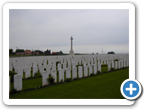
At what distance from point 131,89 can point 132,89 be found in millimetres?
22

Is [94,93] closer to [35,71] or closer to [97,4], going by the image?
[97,4]

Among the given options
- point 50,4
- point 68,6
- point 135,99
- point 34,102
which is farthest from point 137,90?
point 50,4

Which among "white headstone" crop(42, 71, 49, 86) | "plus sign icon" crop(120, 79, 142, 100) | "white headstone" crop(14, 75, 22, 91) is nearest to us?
"plus sign icon" crop(120, 79, 142, 100)

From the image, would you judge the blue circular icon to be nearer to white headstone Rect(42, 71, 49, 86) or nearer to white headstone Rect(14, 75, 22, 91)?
white headstone Rect(42, 71, 49, 86)

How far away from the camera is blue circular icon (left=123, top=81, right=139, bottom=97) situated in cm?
301

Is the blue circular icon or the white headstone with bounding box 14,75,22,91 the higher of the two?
the blue circular icon

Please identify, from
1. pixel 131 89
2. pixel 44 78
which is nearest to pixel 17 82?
pixel 44 78

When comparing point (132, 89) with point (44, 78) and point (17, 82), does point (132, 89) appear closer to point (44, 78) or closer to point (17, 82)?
point (44, 78)

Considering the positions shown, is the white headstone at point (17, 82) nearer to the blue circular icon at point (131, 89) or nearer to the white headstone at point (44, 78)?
the white headstone at point (44, 78)

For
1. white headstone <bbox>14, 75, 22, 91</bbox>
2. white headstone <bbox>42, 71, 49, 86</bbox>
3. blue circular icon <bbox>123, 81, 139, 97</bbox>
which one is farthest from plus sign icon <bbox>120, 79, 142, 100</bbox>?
white headstone <bbox>14, 75, 22, 91</bbox>

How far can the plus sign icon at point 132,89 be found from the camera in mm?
3001

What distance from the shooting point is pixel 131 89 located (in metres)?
3.05

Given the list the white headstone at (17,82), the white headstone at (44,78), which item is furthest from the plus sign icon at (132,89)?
the white headstone at (17,82)

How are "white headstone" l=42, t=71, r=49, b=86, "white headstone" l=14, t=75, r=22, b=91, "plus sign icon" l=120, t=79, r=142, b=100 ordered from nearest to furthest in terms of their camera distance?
"plus sign icon" l=120, t=79, r=142, b=100
"white headstone" l=14, t=75, r=22, b=91
"white headstone" l=42, t=71, r=49, b=86
